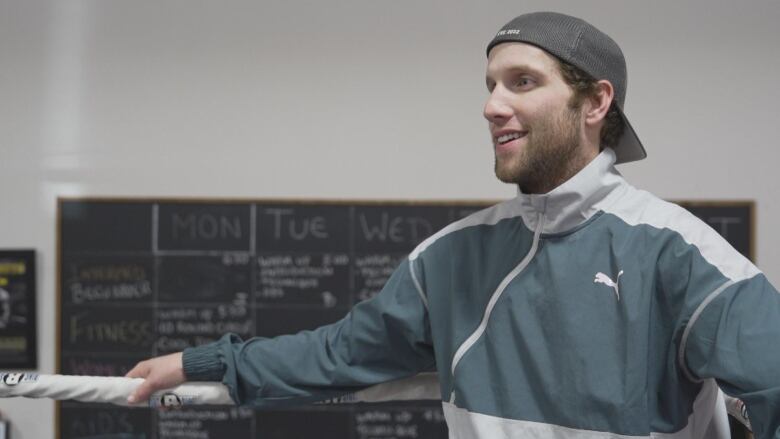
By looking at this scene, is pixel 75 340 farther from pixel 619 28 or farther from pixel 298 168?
pixel 619 28

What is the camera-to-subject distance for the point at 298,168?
9.59 ft

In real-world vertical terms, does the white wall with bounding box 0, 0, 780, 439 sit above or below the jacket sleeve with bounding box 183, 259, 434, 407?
above

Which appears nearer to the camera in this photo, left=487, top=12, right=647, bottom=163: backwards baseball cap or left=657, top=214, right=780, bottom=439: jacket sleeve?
left=657, top=214, right=780, bottom=439: jacket sleeve

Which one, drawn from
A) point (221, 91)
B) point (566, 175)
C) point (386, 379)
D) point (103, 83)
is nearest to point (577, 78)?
point (566, 175)

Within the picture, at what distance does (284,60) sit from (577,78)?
1.98 meters

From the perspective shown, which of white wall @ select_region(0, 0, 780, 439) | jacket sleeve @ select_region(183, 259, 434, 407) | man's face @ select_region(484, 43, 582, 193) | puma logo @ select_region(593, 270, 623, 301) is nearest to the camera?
puma logo @ select_region(593, 270, 623, 301)

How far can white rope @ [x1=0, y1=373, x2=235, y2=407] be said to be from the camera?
3.80 ft

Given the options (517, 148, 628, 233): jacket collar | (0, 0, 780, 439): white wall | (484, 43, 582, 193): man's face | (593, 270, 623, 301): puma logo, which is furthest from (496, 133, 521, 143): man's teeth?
(0, 0, 780, 439): white wall

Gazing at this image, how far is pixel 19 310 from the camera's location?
9.70ft

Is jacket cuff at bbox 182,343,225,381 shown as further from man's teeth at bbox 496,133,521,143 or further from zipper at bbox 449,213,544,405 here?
man's teeth at bbox 496,133,521,143

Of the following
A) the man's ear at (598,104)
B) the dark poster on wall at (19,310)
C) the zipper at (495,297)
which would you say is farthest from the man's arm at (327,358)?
the dark poster on wall at (19,310)

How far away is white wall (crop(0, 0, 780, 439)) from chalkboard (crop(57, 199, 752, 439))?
0.09 metres

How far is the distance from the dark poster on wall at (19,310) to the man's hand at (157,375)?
201 centimetres

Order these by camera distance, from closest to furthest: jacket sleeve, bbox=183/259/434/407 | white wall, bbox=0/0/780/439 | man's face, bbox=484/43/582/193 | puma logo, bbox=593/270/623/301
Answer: puma logo, bbox=593/270/623/301
man's face, bbox=484/43/582/193
jacket sleeve, bbox=183/259/434/407
white wall, bbox=0/0/780/439
